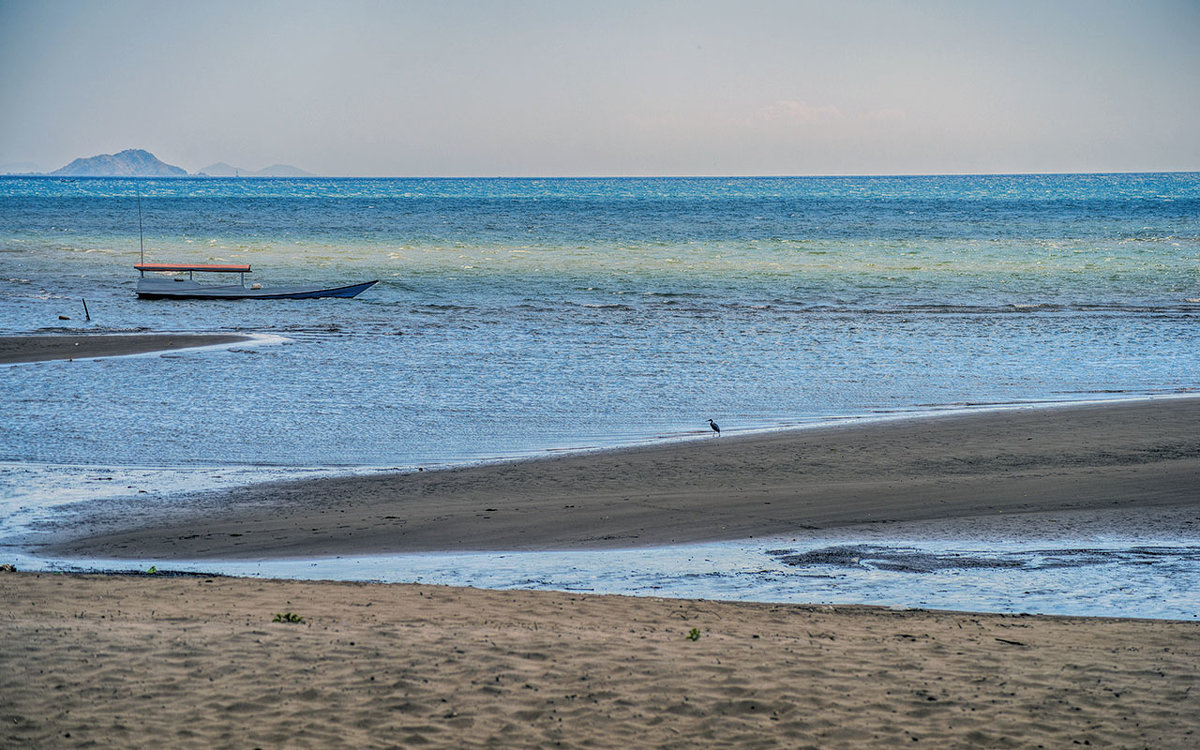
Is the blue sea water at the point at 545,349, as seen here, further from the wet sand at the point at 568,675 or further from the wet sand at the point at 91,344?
the wet sand at the point at 568,675

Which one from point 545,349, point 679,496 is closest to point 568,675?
point 679,496

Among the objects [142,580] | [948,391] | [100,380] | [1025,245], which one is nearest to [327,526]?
[142,580]

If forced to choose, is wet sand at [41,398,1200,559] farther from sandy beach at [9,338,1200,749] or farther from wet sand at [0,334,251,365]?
wet sand at [0,334,251,365]

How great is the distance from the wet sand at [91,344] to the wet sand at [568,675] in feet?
52.5

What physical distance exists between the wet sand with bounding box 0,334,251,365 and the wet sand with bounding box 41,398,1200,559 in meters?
12.8

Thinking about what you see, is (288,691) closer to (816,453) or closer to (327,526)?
(327,526)

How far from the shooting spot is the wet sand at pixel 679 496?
1027 cm

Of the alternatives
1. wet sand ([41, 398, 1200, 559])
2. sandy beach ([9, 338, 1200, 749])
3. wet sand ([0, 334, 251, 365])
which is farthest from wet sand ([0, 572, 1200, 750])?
wet sand ([0, 334, 251, 365])

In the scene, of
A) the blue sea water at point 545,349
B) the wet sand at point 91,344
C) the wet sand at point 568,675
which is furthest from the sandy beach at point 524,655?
the wet sand at point 91,344

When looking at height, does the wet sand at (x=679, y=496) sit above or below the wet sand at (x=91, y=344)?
below

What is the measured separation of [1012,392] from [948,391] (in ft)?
3.63

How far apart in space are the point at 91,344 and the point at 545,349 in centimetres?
1049

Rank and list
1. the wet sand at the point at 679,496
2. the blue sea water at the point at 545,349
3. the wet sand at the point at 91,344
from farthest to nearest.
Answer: the wet sand at the point at 91,344 → the blue sea water at the point at 545,349 → the wet sand at the point at 679,496

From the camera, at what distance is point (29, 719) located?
Answer: 575 cm
